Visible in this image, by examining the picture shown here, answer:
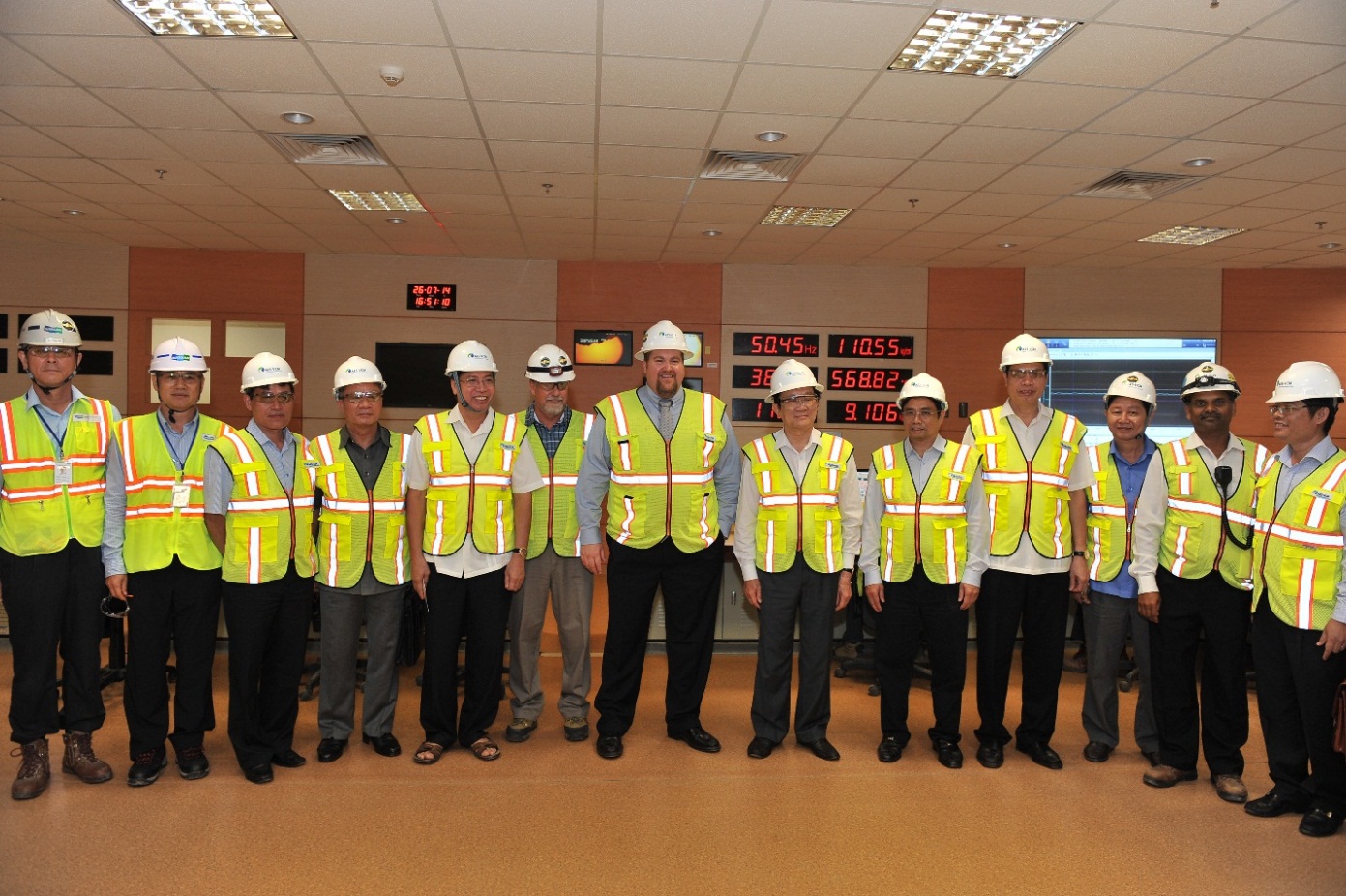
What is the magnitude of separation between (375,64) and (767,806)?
3366mm

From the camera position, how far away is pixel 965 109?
14.0 ft

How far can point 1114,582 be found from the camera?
149 inches

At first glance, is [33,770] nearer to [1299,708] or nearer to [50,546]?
[50,546]

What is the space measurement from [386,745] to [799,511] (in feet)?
6.38

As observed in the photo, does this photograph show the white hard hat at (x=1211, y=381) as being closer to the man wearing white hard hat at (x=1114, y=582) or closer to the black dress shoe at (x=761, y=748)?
the man wearing white hard hat at (x=1114, y=582)

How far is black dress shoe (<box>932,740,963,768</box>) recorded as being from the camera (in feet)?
12.1

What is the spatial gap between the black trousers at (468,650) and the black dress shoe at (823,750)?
1.35m

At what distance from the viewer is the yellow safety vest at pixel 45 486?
3.23 meters

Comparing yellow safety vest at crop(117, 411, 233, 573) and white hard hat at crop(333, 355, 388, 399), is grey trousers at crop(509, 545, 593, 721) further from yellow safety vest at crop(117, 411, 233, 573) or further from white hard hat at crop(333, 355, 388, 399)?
yellow safety vest at crop(117, 411, 233, 573)

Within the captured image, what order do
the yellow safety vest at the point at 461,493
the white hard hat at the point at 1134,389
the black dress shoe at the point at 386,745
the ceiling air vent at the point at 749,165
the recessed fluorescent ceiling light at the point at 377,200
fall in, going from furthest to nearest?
1. the recessed fluorescent ceiling light at the point at 377,200
2. the ceiling air vent at the point at 749,165
3. the white hard hat at the point at 1134,389
4. the black dress shoe at the point at 386,745
5. the yellow safety vest at the point at 461,493

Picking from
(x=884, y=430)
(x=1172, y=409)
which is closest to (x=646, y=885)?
(x=884, y=430)

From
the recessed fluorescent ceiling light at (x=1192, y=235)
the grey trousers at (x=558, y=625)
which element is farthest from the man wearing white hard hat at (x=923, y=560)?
the recessed fluorescent ceiling light at (x=1192, y=235)

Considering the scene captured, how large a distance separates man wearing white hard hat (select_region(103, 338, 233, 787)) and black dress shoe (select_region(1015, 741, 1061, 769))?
→ 329 cm

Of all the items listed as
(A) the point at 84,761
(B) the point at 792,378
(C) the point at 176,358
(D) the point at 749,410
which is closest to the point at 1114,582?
(B) the point at 792,378
